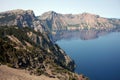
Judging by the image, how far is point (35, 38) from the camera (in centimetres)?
17788

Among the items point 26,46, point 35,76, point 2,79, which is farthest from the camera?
point 26,46

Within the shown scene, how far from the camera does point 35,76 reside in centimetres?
9219

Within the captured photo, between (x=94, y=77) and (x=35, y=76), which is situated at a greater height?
(x=35, y=76)

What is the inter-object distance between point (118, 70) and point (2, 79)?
13848 centimetres

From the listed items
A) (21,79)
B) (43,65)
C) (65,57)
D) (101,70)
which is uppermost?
(21,79)

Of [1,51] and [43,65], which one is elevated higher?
[1,51]

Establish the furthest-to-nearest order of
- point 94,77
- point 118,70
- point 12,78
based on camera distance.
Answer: point 118,70 < point 94,77 < point 12,78

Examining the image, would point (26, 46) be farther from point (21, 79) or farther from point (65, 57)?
point (21, 79)

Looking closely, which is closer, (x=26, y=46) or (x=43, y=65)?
(x=43, y=65)

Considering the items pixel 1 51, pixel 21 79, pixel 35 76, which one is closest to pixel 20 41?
pixel 1 51

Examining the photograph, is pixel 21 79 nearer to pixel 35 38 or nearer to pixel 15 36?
pixel 15 36

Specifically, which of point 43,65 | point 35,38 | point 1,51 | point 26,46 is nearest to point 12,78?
point 1,51

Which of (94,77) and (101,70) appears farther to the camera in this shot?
(101,70)

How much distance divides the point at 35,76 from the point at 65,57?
292 ft
